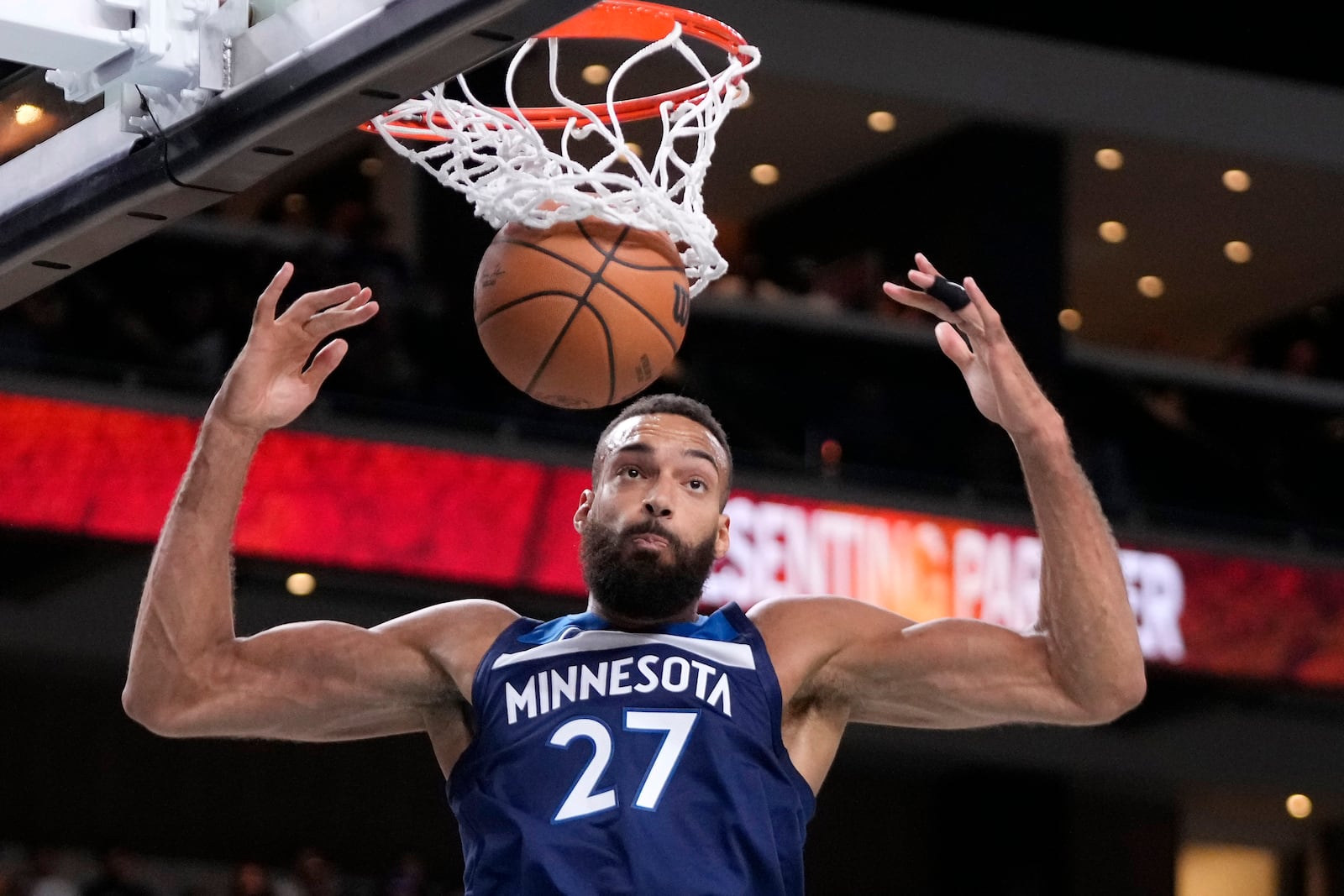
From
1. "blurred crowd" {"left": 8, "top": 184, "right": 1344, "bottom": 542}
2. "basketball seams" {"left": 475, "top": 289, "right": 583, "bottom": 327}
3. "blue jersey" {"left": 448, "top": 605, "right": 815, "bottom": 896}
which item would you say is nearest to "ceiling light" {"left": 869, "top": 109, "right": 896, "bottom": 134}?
"blurred crowd" {"left": 8, "top": 184, "right": 1344, "bottom": 542}

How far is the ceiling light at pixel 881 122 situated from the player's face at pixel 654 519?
1141cm

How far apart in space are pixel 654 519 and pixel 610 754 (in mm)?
412

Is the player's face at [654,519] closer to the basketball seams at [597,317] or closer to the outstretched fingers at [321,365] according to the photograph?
the basketball seams at [597,317]

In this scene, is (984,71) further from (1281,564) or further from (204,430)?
(204,430)

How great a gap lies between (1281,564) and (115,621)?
6.91 meters

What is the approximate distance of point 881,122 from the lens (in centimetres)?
1512

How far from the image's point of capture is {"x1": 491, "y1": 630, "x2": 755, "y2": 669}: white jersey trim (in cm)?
371

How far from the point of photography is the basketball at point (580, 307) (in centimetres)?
373

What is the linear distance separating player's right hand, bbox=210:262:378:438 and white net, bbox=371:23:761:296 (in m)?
0.36

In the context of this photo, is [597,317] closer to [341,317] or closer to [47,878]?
[341,317]

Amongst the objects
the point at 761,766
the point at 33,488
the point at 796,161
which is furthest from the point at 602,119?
the point at 796,161

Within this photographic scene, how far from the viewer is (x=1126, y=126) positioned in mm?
14602

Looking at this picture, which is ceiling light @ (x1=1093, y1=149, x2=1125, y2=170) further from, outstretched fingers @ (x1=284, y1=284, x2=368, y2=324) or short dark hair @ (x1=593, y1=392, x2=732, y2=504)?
outstretched fingers @ (x1=284, y1=284, x2=368, y2=324)

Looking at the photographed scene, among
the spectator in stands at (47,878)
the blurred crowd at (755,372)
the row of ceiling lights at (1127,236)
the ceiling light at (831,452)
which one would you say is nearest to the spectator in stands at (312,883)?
the spectator in stands at (47,878)
